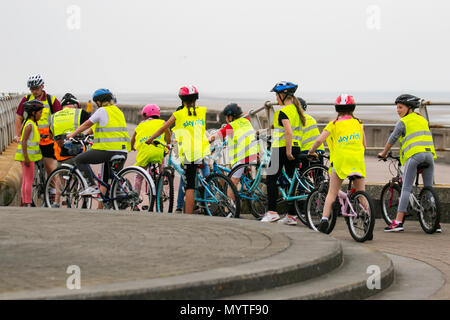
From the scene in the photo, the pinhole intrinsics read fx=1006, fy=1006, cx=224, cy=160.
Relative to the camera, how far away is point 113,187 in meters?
12.6

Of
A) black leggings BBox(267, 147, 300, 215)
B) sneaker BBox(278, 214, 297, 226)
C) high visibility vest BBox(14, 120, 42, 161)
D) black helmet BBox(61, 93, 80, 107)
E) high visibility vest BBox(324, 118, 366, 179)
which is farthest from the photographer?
black helmet BBox(61, 93, 80, 107)

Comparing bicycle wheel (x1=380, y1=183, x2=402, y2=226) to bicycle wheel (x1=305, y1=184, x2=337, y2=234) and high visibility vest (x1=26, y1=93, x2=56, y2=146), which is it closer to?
bicycle wheel (x1=305, y1=184, x2=337, y2=234)

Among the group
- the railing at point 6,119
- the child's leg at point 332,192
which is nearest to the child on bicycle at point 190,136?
the child's leg at point 332,192

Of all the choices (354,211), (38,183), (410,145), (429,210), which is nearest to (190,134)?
(354,211)

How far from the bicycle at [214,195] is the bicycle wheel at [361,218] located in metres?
1.52

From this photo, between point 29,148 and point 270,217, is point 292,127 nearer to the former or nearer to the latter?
point 270,217

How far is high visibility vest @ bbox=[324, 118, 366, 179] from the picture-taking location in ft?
37.6

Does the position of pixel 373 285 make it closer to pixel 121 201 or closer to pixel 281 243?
pixel 281 243

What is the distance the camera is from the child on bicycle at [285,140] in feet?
40.9

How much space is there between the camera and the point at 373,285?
7945 millimetres

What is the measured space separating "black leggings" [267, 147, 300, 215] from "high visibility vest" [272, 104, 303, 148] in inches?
3.1

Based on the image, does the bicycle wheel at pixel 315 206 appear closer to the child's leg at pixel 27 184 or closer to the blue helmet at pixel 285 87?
the blue helmet at pixel 285 87

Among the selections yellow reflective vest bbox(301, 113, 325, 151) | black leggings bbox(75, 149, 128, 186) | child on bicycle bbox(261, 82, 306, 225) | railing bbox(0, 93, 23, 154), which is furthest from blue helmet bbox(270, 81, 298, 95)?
railing bbox(0, 93, 23, 154)
